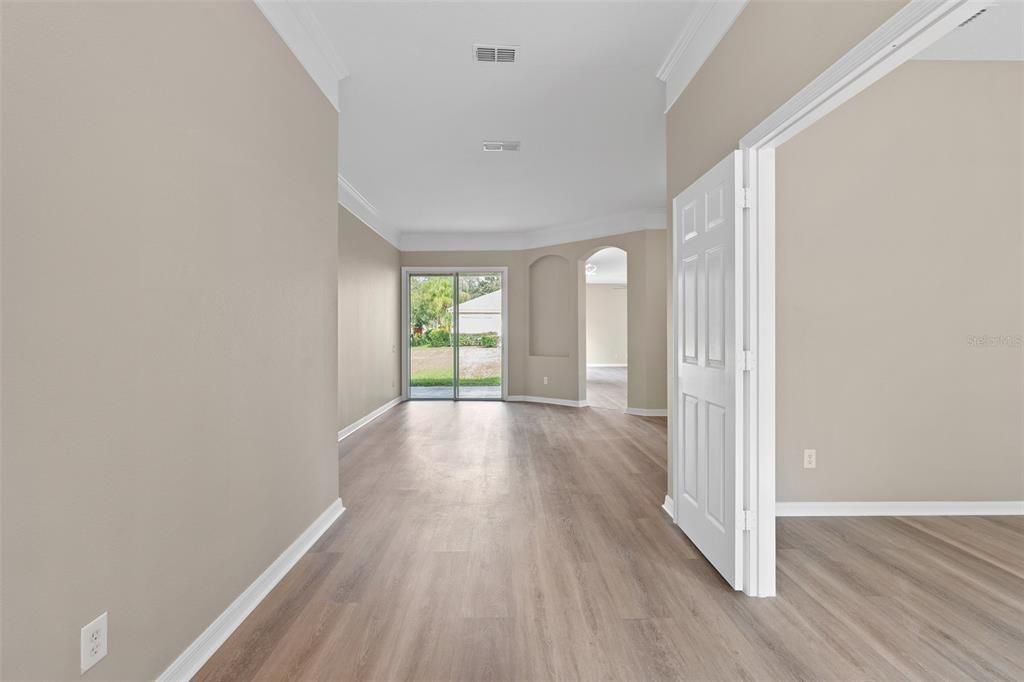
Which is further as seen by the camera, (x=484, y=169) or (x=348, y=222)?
(x=348, y=222)

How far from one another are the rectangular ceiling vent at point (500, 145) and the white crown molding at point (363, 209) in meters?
1.79

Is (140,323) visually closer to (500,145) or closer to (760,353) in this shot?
(760,353)

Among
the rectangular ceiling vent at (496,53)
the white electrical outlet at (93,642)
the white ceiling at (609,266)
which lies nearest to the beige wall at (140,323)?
the white electrical outlet at (93,642)

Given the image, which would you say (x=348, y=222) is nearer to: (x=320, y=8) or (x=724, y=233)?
(x=320, y=8)

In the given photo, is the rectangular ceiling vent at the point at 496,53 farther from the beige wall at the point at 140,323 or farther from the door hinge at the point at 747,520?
the door hinge at the point at 747,520

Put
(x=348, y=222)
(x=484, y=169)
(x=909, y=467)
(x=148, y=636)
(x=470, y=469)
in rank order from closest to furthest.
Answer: (x=148, y=636) → (x=909, y=467) → (x=470, y=469) → (x=484, y=169) → (x=348, y=222)

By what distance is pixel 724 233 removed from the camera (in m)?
2.35

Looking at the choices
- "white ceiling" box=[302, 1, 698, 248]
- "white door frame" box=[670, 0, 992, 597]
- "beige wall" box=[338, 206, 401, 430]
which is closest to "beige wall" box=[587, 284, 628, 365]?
"beige wall" box=[338, 206, 401, 430]

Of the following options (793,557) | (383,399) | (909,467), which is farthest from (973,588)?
(383,399)

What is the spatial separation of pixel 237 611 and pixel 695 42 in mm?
3599

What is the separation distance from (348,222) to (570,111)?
10.3 ft

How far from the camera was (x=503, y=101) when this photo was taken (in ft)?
11.9

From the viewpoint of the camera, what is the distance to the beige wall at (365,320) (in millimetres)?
A: 5676

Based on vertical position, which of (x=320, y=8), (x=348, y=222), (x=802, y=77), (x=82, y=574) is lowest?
(x=82, y=574)
